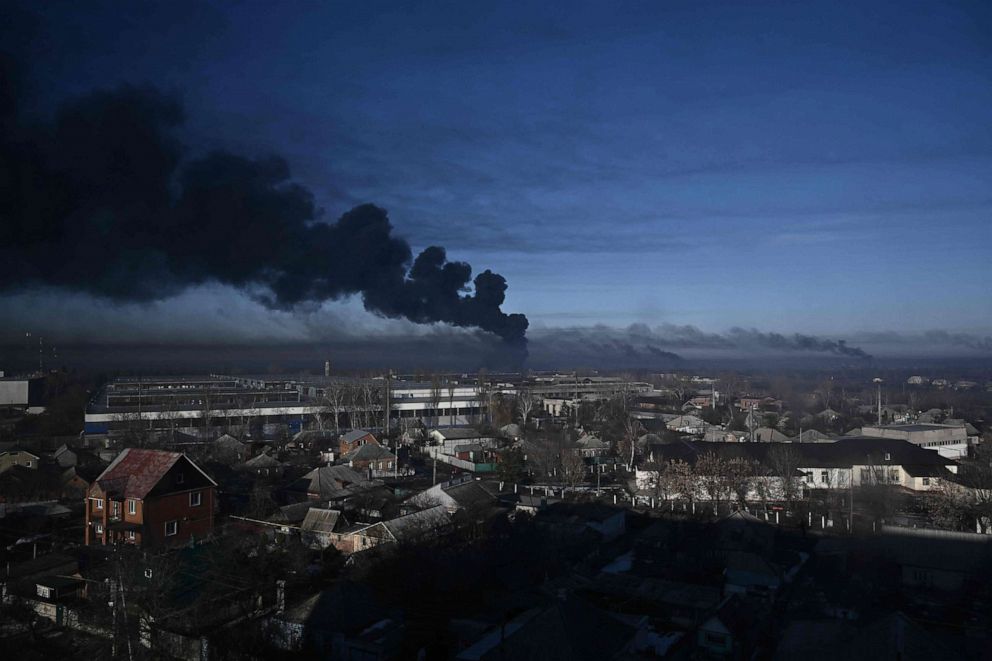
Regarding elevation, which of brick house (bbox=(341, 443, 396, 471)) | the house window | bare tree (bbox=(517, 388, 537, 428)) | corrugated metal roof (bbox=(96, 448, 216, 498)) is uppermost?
corrugated metal roof (bbox=(96, 448, 216, 498))

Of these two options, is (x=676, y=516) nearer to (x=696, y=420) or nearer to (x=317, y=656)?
(x=317, y=656)

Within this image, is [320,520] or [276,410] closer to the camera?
[320,520]

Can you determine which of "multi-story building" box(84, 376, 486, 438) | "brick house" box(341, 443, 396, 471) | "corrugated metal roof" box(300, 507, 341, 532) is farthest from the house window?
"multi-story building" box(84, 376, 486, 438)

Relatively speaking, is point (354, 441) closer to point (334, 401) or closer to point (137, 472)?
point (334, 401)

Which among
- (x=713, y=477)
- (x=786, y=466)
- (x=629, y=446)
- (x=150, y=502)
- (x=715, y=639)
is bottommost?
(x=715, y=639)

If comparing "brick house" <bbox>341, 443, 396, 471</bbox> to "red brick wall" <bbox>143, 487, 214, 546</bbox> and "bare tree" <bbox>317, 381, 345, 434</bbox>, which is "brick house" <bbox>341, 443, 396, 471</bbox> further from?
"bare tree" <bbox>317, 381, 345, 434</bbox>

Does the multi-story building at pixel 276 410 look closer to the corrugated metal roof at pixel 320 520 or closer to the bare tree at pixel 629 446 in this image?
the bare tree at pixel 629 446

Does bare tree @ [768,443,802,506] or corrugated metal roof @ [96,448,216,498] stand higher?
corrugated metal roof @ [96,448,216,498]

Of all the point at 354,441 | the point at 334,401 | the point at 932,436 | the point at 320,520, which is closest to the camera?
the point at 320,520

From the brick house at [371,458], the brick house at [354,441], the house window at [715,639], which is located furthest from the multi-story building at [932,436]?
the house window at [715,639]

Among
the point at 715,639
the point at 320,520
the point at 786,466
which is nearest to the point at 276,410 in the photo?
the point at 320,520
